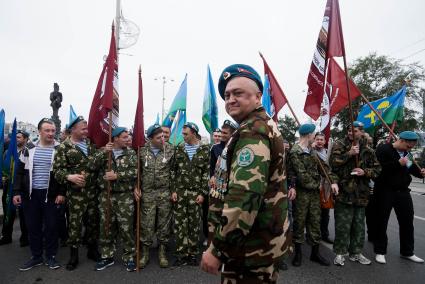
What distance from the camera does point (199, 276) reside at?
145 inches

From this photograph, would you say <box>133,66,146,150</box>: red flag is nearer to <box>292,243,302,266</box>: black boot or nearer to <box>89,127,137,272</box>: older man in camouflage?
<box>89,127,137,272</box>: older man in camouflage

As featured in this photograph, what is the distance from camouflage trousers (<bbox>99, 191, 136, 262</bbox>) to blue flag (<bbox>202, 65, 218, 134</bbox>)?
2253mm

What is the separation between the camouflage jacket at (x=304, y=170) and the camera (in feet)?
13.3

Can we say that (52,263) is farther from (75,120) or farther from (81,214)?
(75,120)

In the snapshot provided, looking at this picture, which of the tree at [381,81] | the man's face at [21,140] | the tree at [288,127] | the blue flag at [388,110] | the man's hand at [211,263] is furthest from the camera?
the tree at [288,127]

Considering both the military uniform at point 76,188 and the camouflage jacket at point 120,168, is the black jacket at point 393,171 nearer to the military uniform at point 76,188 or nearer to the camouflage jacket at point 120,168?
the camouflage jacket at point 120,168

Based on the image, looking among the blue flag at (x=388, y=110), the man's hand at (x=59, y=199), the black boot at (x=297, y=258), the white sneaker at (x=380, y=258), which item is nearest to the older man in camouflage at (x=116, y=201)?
the man's hand at (x=59, y=199)

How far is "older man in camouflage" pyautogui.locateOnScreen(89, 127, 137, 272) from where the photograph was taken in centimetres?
392

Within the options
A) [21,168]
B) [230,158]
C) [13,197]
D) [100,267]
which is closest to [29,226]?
[13,197]

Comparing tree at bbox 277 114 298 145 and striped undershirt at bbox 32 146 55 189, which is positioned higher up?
tree at bbox 277 114 298 145

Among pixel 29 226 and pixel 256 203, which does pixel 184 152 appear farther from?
pixel 256 203

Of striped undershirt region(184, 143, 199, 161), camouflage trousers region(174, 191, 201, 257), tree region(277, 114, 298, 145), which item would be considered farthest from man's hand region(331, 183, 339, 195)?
tree region(277, 114, 298, 145)

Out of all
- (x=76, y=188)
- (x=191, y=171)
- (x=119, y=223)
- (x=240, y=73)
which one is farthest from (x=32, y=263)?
(x=240, y=73)

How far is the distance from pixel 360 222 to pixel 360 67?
24695mm
